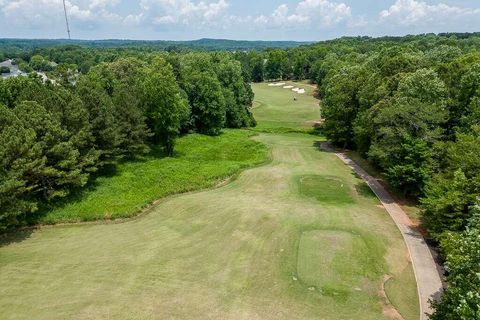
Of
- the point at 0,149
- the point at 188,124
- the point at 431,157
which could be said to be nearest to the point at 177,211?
the point at 0,149

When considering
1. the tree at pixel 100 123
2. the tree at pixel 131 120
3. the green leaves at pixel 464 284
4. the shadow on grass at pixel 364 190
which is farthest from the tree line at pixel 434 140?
the tree at pixel 100 123

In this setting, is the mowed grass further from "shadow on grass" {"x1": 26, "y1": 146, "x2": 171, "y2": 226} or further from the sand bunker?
"shadow on grass" {"x1": 26, "y1": 146, "x2": 171, "y2": 226}

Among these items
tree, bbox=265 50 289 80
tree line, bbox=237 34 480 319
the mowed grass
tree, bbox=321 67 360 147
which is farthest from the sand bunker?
tree, bbox=321 67 360 147

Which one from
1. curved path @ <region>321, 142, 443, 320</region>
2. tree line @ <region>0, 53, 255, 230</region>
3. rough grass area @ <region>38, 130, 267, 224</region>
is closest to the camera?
curved path @ <region>321, 142, 443, 320</region>

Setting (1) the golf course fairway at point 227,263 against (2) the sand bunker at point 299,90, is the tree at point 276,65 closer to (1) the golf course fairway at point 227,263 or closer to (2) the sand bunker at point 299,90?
(2) the sand bunker at point 299,90

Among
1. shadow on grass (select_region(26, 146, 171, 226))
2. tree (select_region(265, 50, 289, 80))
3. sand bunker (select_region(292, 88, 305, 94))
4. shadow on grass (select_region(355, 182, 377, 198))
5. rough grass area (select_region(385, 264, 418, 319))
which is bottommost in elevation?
sand bunker (select_region(292, 88, 305, 94))

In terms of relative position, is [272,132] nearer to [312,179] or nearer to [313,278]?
[312,179]

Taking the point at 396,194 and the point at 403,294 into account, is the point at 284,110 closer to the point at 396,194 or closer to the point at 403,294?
the point at 396,194

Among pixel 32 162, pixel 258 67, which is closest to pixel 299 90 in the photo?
pixel 258 67
